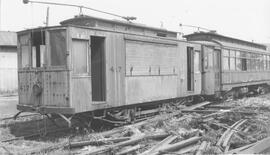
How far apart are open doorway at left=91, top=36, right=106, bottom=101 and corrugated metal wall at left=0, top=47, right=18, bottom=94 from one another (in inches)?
734

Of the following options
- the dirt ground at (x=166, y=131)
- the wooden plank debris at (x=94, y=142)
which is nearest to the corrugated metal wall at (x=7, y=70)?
the dirt ground at (x=166, y=131)

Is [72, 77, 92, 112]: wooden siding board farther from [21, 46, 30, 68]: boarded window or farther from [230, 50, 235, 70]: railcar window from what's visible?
[230, 50, 235, 70]: railcar window

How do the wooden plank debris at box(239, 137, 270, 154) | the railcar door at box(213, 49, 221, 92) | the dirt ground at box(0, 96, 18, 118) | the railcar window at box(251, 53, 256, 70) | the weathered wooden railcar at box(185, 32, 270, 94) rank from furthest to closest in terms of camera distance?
the railcar window at box(251, 53, 256, 70) → the weathered wooden railcar at box(185, 32, 270, 94) → the railcar door at box(213, 49, 221, 92) → the dirt ground at box(0, 96, 18, 118) → the wooden plank debris at box(239, 137, 270, 154)

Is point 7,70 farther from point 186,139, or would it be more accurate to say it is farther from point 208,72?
point 186,139

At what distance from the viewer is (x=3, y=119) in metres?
10.9

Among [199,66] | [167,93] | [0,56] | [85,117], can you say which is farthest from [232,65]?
[0,56]

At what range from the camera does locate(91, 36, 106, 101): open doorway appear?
8711mm

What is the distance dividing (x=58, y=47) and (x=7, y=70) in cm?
1979

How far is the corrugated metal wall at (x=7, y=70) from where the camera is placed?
2542cm

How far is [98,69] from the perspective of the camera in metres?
8.88

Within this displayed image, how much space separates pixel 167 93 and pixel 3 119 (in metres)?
5.85

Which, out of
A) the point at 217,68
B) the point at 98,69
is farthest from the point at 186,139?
the point at 217,68

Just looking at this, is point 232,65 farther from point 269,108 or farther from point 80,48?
point 80,48

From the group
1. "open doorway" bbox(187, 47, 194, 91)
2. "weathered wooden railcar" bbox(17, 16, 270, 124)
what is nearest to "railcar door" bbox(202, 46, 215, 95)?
"open doorway" bbox(187, 47, 194, 91)
